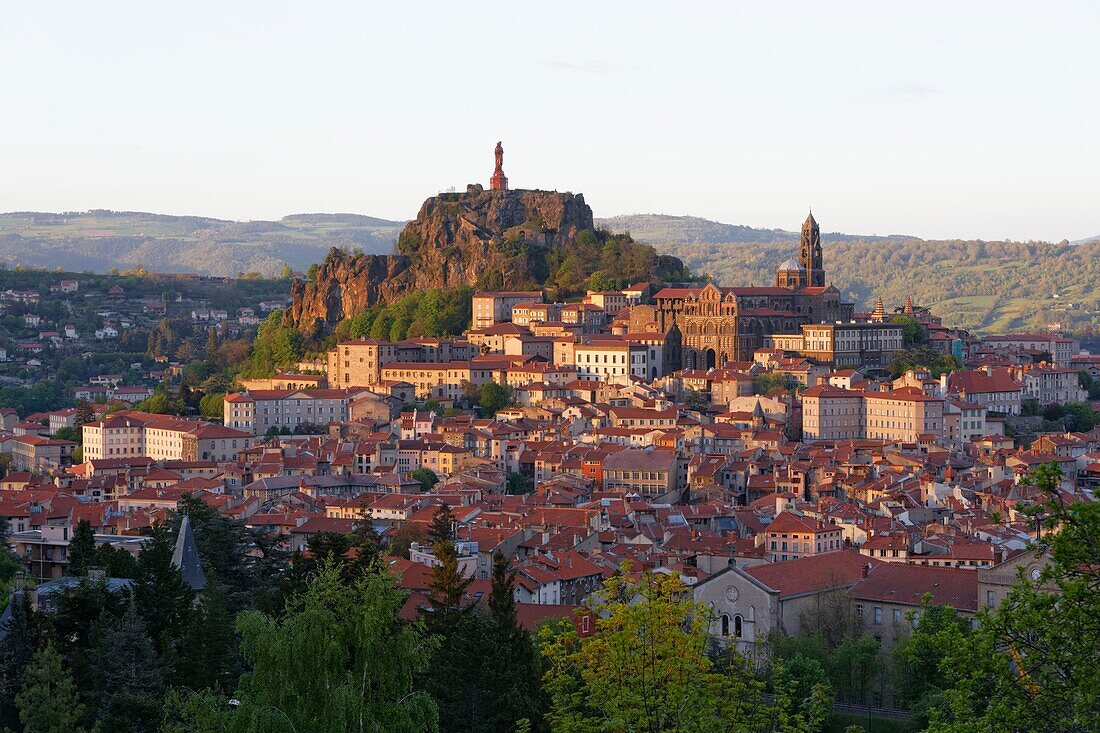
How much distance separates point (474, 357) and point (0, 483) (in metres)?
26.0

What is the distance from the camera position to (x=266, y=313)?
128875mm

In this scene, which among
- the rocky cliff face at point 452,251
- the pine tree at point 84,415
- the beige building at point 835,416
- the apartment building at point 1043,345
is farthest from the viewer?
the rocky cliff face at point 452,251

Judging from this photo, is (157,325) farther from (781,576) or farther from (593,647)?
(593,647)

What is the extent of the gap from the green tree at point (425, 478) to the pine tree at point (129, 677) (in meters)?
34.4

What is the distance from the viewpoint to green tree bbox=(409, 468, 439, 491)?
58219mm

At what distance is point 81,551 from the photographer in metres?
32.1

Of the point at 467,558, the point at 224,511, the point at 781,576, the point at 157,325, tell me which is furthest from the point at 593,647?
the point at 157,325

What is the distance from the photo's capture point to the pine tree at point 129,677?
21.9 m

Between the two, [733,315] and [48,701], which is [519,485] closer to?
[733,315]

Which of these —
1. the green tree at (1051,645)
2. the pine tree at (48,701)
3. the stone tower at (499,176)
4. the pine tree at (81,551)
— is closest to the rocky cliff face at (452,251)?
the stone tower at (499,176)

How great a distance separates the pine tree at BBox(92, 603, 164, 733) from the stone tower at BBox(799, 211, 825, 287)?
2542 inches

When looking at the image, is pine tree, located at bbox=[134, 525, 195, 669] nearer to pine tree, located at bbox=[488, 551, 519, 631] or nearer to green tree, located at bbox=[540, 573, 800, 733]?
pine tree, located at bbox=[488, 551, 519, 631]

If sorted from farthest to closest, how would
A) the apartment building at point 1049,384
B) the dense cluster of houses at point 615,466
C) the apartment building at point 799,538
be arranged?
the apartment building at point 1049,384 → the apartment building at point 799,538 → the dense cluster of houses at point 615,466

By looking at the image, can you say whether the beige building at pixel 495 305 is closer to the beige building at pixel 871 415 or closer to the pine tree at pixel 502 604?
the beige building at pixel 871 415
